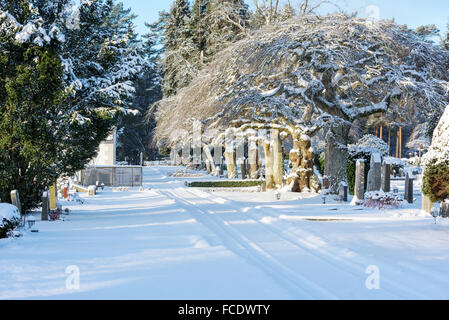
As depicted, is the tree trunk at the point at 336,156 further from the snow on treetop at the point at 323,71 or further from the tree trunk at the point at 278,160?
the tree trunk at the point at 278,160

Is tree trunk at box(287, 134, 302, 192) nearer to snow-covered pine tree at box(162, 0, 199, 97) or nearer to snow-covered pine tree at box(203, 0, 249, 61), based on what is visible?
snow-covered pine tree at box(203, 0, 249, 61)

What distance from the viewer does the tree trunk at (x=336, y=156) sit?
840 inches

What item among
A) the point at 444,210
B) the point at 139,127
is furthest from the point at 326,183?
the point at 139,127

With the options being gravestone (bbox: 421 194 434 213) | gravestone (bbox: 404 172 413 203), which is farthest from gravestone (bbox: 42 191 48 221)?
gravestone (bbox: 404 172 413 203)

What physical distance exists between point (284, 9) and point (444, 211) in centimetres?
1876

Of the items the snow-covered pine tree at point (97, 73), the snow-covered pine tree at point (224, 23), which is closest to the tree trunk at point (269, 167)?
the snow-covered pine tree at point (224, 23)

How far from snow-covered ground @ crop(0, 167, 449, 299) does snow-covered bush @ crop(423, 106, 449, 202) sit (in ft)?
3.16

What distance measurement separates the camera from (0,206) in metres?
10.7

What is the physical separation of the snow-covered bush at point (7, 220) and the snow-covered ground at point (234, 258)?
40 cm

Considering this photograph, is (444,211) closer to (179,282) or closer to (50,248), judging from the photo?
(179,282)

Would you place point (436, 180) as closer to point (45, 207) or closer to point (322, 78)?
point (322, 78)
